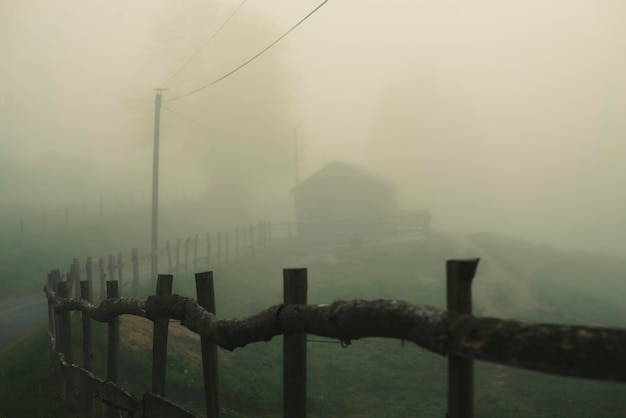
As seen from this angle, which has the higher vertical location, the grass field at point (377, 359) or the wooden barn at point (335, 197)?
the wooden barn at point (335, 197)

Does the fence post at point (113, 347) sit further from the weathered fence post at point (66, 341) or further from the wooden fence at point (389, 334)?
the weathered fence post at point (66, 341)

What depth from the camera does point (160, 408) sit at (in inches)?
249

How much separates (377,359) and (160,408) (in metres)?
Answer: 12.3

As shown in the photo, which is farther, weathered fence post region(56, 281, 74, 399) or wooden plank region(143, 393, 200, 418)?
weathered fence post region(56, 281, 74, 399)

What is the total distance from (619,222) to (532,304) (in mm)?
92178

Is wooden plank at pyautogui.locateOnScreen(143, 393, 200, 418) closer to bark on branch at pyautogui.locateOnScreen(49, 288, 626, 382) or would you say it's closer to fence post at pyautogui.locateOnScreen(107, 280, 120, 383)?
bark on branch at pyautogui.locateOnScreen(49, 288, 626, 382)

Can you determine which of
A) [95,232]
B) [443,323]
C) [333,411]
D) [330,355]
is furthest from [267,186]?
[443,323]

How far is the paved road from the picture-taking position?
59.4 feet

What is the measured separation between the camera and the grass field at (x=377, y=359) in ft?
42.7

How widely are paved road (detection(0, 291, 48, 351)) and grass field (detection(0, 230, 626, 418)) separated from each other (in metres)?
3.10

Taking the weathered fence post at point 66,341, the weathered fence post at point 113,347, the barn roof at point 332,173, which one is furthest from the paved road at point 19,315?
the barn roof at point 332,173

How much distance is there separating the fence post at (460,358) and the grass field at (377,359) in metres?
1.16

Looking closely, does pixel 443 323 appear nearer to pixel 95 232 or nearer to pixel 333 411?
pixel 333 411

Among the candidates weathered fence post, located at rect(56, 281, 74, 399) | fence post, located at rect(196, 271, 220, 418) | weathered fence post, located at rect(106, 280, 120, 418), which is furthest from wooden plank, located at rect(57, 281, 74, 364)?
fence post, located at rect(196, 271, 220, 418)
